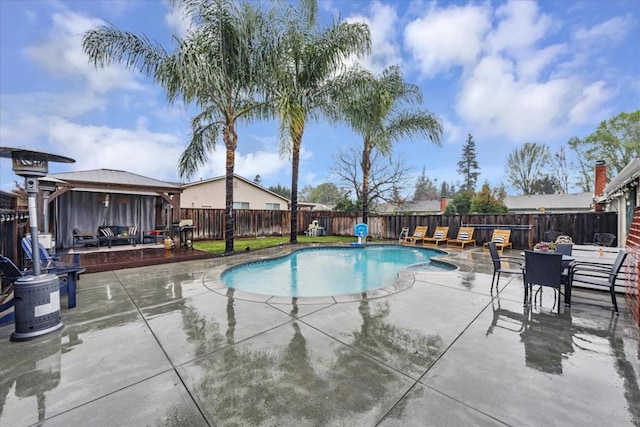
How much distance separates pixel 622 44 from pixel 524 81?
342cm

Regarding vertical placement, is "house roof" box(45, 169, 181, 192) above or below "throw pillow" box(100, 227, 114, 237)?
above

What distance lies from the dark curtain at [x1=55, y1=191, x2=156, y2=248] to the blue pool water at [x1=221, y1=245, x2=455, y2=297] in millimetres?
7013

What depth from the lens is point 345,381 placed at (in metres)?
2.23

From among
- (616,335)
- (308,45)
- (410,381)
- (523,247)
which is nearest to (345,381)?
(410,381)

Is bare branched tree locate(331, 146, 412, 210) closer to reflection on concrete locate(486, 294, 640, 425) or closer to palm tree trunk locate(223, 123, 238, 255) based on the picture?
palm tree trunk locate(223, 123, 238, 255)

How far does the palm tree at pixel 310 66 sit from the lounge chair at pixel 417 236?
681 centimetres

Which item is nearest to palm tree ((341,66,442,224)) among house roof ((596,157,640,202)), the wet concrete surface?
house roof ((596,157,640,202))

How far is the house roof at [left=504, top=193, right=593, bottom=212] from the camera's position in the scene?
24.8m

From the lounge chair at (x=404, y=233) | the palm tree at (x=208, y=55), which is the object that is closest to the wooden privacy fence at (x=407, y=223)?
the lounge chair at (x=404, y=233)

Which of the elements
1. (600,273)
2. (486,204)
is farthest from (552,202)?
(600,273)

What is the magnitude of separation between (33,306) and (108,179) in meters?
7.58

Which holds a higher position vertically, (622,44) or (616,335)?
(622,44)

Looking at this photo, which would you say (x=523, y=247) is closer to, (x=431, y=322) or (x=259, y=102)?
(x=431, y=322)

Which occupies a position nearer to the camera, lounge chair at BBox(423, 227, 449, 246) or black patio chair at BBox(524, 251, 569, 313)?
black patio chair at BBox(524, 251, 569, 313)
